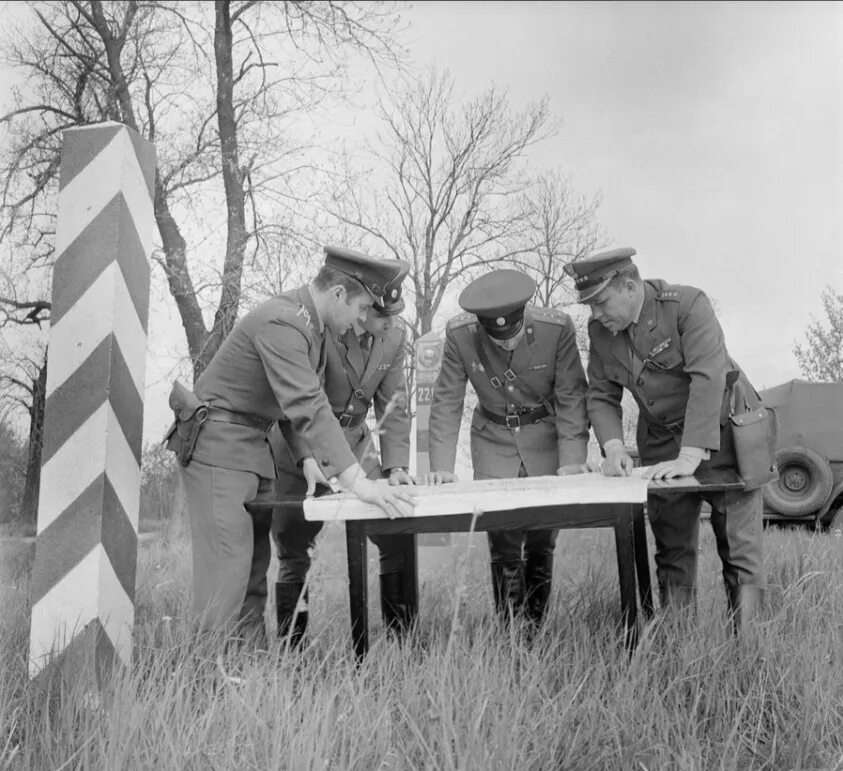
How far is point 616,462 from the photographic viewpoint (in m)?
3.68

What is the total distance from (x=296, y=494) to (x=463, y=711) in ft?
7.50

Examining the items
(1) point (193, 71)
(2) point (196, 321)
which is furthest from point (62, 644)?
(1) point (193, 71)

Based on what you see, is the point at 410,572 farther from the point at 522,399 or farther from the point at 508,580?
the point at 522,399

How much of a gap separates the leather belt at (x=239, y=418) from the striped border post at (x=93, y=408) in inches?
13.6

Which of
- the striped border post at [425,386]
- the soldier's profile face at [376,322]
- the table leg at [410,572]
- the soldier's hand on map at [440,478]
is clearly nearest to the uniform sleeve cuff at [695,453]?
the soldier's hand on map at [440,478]

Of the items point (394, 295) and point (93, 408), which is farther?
point (394, 295)

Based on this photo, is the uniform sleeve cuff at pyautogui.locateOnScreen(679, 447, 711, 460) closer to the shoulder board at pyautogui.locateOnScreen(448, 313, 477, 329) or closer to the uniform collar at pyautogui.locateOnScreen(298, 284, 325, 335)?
the shoulder board at pyautogui.locateOnScreen(448, 313, 477, 329)

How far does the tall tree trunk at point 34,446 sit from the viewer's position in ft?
13.1

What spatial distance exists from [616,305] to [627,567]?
4.38ft

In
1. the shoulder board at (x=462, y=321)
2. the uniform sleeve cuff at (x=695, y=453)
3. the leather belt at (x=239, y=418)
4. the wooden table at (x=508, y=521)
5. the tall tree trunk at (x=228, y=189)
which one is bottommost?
the wooden table at (x=508, y=521)

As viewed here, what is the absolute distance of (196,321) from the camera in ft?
32.6

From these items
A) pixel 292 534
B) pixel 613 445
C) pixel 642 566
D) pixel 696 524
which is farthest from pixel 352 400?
pixel 696 524

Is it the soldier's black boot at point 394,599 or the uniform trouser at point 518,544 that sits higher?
the uniform trouser at point 518,544

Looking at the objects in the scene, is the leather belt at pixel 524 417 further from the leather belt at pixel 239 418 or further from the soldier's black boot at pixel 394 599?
the leather belt at pixel 239 418
